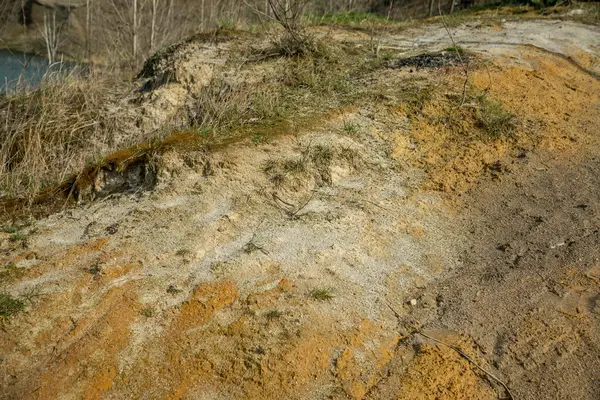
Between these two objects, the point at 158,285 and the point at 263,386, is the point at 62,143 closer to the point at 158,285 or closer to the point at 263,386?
the point at 158,285

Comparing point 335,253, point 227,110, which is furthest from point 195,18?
point 335,253

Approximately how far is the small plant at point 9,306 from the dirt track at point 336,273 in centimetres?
7

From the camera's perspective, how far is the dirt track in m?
3.19

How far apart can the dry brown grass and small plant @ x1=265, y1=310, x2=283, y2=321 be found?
8.35 feet

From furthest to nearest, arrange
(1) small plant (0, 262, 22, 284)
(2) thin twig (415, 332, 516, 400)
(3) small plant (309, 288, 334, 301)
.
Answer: (1) small plant (0, 262, 22, 284) < (3) small plant (309, 288, 334, 301) < (2) thin twig (415, 332, 516, 400)

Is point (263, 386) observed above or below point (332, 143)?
below

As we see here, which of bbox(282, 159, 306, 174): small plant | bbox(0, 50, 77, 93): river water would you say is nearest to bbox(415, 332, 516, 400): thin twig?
bbox(282, 159, 306, 174): small plant

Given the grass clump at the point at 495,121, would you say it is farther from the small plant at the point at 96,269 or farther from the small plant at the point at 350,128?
the small plant at the point at 96,269

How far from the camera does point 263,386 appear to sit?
310cm

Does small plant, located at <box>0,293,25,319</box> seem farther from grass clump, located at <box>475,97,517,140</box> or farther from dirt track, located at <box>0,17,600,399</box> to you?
grass clump, located at <box>475,97,517,140</box>

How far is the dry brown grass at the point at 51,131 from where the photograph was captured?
17.4 feet

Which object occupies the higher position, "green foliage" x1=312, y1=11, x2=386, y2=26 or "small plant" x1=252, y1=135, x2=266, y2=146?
"green foliage" x1=312, y1=11, x2=386, y2=26

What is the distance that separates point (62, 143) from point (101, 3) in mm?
11253

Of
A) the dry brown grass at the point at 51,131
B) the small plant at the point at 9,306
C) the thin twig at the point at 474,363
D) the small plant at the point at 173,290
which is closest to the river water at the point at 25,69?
the dry brown grass at the point at 51,131
